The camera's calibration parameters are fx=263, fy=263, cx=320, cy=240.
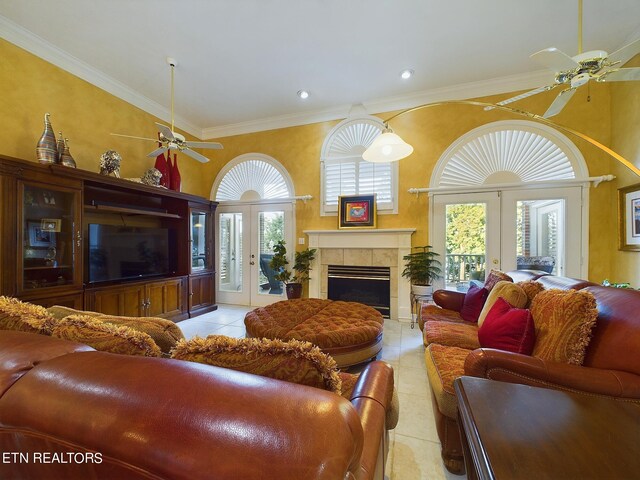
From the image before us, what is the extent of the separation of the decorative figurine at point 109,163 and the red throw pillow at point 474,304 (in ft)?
14.8

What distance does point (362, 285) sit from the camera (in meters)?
4.39

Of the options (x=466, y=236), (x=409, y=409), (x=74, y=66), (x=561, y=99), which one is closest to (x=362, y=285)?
(x=466, y=236)

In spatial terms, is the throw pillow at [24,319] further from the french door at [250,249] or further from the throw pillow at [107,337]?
the french door at [250,249]

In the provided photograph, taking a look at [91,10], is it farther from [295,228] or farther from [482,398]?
[482,398]

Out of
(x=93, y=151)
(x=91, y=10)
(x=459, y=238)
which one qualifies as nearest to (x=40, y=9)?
(x=91, y=10)

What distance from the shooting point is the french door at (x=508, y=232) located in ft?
11.3

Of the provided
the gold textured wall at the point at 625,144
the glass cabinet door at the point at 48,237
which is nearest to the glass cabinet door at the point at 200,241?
the glass cabinet door at the point at 48,237

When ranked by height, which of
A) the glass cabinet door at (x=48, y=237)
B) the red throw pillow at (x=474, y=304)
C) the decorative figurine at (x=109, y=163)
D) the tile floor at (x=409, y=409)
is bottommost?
the tile floor at (x=409, y=409)

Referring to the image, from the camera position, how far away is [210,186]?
5.34m

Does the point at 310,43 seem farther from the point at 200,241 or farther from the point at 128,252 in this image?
the point at 128,252

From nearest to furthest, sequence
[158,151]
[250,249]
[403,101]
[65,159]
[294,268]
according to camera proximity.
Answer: [65,159] → [158,151] → [403,101] → [294,268] → [250,249]

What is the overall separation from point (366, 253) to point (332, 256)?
58 cm

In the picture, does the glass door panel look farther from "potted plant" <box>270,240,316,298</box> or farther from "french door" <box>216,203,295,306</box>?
"french door" <box>216,203,295,306</box>

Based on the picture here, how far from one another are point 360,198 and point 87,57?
4.04 meters
